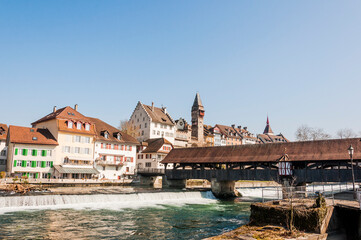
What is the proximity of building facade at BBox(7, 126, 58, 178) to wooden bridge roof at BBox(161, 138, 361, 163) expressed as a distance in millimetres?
12587

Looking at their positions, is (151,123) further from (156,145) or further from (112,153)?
(112,153)

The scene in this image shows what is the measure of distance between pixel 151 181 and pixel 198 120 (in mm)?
30313

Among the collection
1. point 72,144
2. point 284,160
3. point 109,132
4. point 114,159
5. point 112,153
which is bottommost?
point 284,160

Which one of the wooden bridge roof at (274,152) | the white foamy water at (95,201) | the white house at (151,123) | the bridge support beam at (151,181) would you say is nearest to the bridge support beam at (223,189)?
the wooden bridge roof at (274,152)

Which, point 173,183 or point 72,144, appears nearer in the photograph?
point 173,183

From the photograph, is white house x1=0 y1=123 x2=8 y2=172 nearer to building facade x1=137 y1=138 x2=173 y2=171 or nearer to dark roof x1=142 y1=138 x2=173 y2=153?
building facade x1=137 y1=138 x2=173 y2=171

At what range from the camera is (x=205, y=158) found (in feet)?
95.2

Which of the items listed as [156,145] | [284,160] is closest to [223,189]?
[284,160]

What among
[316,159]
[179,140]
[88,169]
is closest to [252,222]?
[316,159]

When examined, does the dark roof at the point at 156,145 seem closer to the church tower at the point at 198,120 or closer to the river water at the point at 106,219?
the river water at the point at 106,219

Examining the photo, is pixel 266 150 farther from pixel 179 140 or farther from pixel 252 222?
pixel 179 140

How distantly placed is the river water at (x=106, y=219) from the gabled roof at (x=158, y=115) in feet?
113

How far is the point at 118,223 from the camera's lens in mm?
13727

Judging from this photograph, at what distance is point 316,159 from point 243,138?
214 feet
